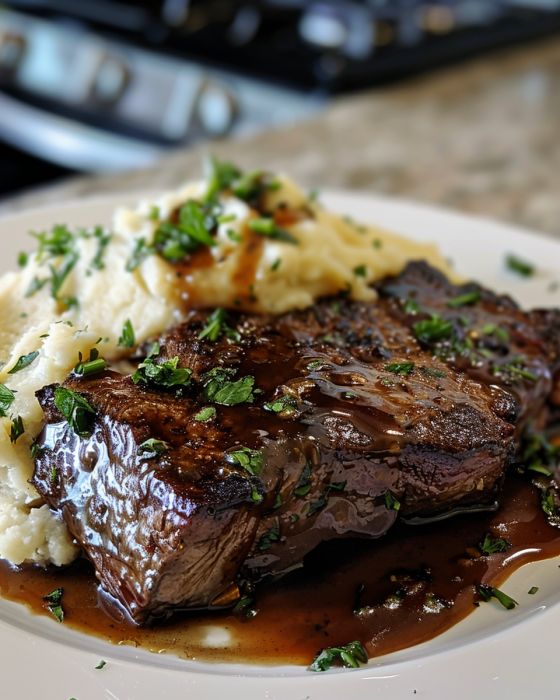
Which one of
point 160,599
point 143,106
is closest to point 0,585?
point 160,599

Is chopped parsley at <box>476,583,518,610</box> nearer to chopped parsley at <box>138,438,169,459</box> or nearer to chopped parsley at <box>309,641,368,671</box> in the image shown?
chopped parsley at <box>309,641,368,671</box>

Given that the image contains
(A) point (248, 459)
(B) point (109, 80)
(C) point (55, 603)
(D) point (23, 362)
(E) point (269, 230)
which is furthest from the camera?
(B) point (109, 80)

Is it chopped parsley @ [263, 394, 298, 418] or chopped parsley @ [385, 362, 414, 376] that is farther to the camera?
chopped parsley @ [385, 362, 414, 376]

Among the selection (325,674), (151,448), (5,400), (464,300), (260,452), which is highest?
(464,300)

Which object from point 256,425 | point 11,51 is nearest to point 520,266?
point 256,425

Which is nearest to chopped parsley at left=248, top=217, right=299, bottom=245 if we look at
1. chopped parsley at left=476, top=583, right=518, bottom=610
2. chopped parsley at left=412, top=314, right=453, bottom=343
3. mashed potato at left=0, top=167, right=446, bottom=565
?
mashed potato at left=0, top=167, right=446, bottom=565

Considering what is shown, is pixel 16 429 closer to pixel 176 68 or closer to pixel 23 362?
pixel 23 362

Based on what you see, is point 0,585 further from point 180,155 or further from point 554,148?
point 554,148
